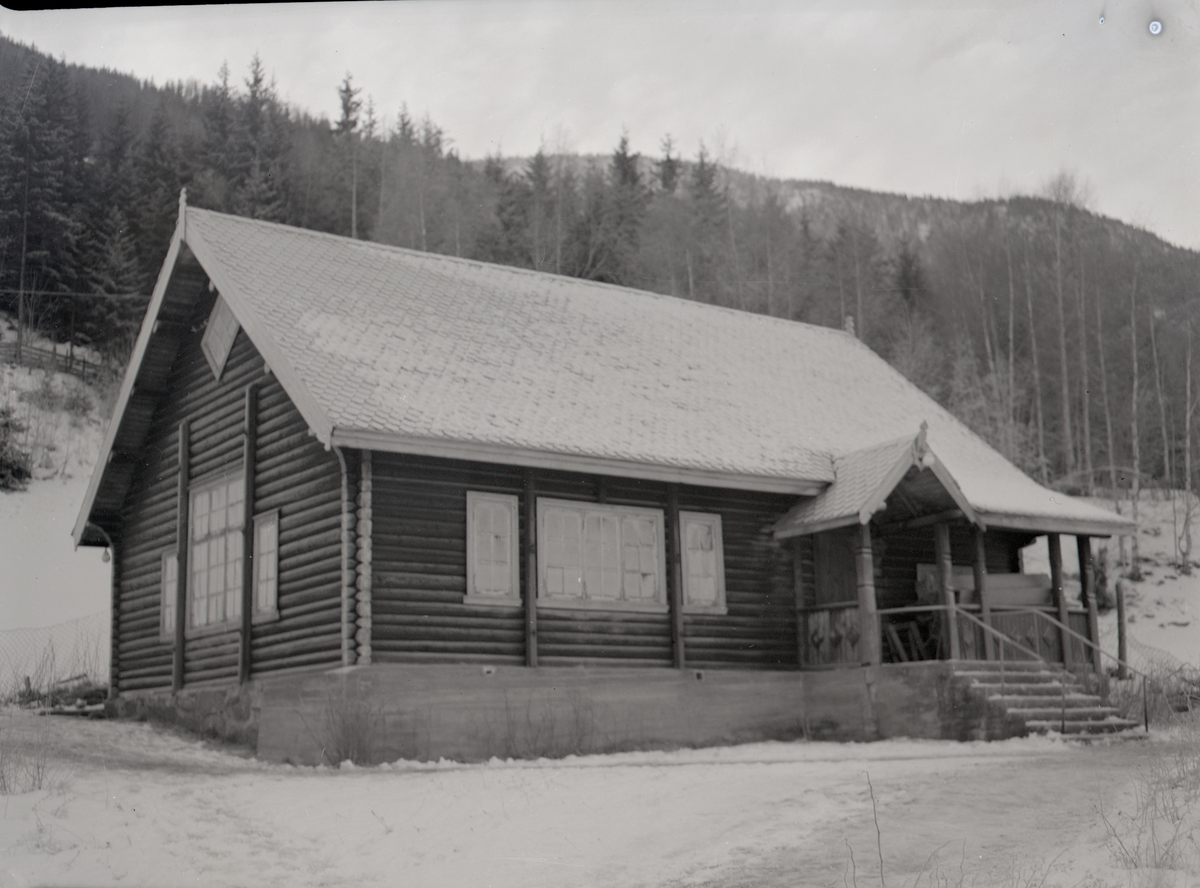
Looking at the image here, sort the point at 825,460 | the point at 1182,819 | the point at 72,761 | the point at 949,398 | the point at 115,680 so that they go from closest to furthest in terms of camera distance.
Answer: the point at 1182,819 < the point at 72,761 < the point at 825,460 < the point at 115,680 < the point at 949,398

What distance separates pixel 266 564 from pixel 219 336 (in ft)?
13.0

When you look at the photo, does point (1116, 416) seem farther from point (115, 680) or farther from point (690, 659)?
point (115, 680)

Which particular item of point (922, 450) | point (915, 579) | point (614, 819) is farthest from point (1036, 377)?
point (614, 819)

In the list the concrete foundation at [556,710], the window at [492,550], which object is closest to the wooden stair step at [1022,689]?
the concrete foundation at [556,710]

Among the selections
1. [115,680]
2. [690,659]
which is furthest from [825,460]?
[115,680]

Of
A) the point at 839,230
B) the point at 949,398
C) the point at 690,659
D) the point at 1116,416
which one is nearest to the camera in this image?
the point at 690,659

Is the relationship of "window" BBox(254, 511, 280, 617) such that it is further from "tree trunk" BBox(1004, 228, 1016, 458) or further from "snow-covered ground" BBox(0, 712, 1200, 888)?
"tree trunk" BBox(1004, 228, 1016, 458)

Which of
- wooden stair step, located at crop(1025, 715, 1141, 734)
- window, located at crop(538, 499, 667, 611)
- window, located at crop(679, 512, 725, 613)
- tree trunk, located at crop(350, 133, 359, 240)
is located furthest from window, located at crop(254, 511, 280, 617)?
tree trunk, located at crop(350, 133, 359, 240)

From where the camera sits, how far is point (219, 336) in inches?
797

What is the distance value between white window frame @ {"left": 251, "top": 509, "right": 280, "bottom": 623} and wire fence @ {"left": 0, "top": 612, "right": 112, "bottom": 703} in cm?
1109

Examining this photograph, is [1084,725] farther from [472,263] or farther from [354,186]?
[354,186]

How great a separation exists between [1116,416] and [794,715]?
25.6m

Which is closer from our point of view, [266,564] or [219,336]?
[266,564]

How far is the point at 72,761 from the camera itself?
15.3 metres
